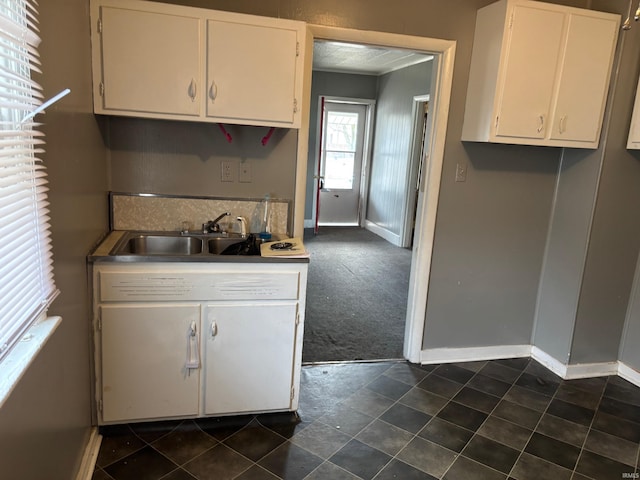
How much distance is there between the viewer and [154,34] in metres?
2.08

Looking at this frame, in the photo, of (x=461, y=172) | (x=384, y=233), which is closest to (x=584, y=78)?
(x=461, y=172)

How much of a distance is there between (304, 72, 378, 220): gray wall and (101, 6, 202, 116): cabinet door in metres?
4.78

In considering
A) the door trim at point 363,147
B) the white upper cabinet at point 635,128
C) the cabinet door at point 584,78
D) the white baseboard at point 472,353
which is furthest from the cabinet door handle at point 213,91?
the door trim at point 363,147

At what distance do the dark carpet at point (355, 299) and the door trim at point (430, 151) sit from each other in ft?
1.27

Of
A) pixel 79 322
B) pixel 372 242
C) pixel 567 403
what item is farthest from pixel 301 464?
pixel 372 242

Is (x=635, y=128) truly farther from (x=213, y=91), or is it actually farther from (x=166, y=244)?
(x=166, y=244)

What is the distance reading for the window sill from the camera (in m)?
1.07

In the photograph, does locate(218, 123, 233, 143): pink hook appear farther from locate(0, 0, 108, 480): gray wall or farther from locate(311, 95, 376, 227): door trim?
locate(311, 95, 376, 227): door trim

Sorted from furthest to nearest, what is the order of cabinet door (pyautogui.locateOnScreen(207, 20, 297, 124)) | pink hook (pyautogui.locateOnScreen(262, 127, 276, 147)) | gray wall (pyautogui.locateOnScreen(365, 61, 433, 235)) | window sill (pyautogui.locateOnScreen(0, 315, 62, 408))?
gray wall (pyautogui.locateOnScreen(365, 61, 433, 235))
pink hook (pyautogui.locateOnScreen(262, 127, 276, 147))
cabinet door (pyautogui.locateOnScreen(207, 20, 297, 124))
window sill (pyautogui.locateOnScreen(0, 315, 62, 408))

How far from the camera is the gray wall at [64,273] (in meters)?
1.25

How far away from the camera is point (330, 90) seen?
704cm

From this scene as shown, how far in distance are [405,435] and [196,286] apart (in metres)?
1.26

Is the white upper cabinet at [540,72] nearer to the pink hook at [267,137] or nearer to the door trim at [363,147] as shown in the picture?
the pink hook at [267,137]

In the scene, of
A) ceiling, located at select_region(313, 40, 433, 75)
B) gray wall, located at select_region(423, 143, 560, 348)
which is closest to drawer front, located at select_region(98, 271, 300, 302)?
gray wall, located at select_region(423, 143, 560, 348)
